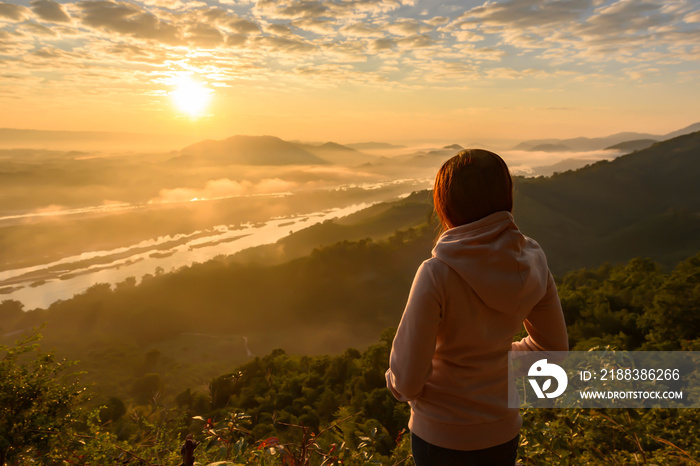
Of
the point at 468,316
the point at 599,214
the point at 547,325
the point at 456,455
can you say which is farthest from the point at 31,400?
the point at 599,214

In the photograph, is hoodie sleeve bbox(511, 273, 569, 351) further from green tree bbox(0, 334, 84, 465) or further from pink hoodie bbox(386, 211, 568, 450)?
green tree bbox(0, 334, 84, 465)

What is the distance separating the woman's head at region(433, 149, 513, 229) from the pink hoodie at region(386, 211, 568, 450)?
0.06 meters

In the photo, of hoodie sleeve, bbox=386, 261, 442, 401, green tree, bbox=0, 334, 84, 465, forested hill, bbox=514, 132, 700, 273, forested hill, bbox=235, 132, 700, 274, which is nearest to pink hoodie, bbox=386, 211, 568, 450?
hoodie sleeve, bbox=386, 261, 442, 401

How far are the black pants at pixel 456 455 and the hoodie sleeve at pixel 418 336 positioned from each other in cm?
33

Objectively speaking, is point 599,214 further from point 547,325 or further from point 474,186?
point 474,186

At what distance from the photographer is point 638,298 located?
2872 centimetres

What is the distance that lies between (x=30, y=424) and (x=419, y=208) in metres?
161

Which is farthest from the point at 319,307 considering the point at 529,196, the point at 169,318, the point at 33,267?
the point at 33,267

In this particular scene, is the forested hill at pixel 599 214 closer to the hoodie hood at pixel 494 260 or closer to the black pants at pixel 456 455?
the black pants at pixel 456 455

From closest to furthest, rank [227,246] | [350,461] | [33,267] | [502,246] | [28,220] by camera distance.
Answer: [502,246] → [350,461] → [33,267] → [227,246] → [28,220]

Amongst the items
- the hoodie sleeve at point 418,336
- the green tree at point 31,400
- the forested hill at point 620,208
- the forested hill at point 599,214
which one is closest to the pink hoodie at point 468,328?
the hoodie sleeve at point 418,336

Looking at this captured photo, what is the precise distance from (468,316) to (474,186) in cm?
52

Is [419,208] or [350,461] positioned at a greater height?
[350,461]

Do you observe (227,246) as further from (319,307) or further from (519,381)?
(519,381)
